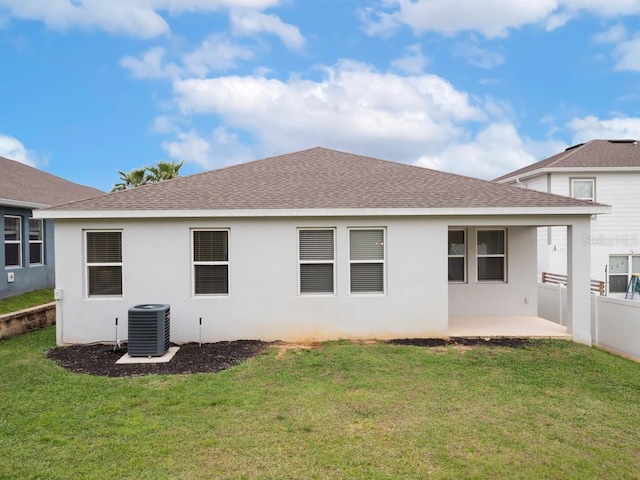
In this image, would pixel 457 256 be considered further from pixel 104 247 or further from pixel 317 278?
pixel 104 247

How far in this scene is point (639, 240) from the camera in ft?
49.5

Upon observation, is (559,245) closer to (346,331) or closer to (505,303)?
(505,303)

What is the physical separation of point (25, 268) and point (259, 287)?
33.1 ft

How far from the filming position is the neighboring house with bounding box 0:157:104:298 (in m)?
12.6

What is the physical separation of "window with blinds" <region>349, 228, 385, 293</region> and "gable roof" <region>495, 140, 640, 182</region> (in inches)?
394

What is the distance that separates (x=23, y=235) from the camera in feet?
44.0

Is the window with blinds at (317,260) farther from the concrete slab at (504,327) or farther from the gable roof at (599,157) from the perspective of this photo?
the gable roof at (599,157)

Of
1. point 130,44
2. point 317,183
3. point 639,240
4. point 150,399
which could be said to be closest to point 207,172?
point 317,183

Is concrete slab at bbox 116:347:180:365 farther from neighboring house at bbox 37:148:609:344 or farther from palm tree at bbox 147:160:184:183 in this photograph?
palm tree at bbox 147:160:184:183

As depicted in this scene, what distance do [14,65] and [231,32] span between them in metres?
8.57

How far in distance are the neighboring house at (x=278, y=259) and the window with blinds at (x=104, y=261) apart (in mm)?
21

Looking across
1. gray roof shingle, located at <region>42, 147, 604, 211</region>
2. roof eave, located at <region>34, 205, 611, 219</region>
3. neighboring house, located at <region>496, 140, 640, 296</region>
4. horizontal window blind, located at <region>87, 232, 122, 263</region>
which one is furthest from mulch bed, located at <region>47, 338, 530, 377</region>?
neighboring house, located at <region>496, 140, 640, 296</region>

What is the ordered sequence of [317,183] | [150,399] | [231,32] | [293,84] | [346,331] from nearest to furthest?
[150,399], [346,331], [317,183], [231,32], [293,84]

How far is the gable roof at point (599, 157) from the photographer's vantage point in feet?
49.1
